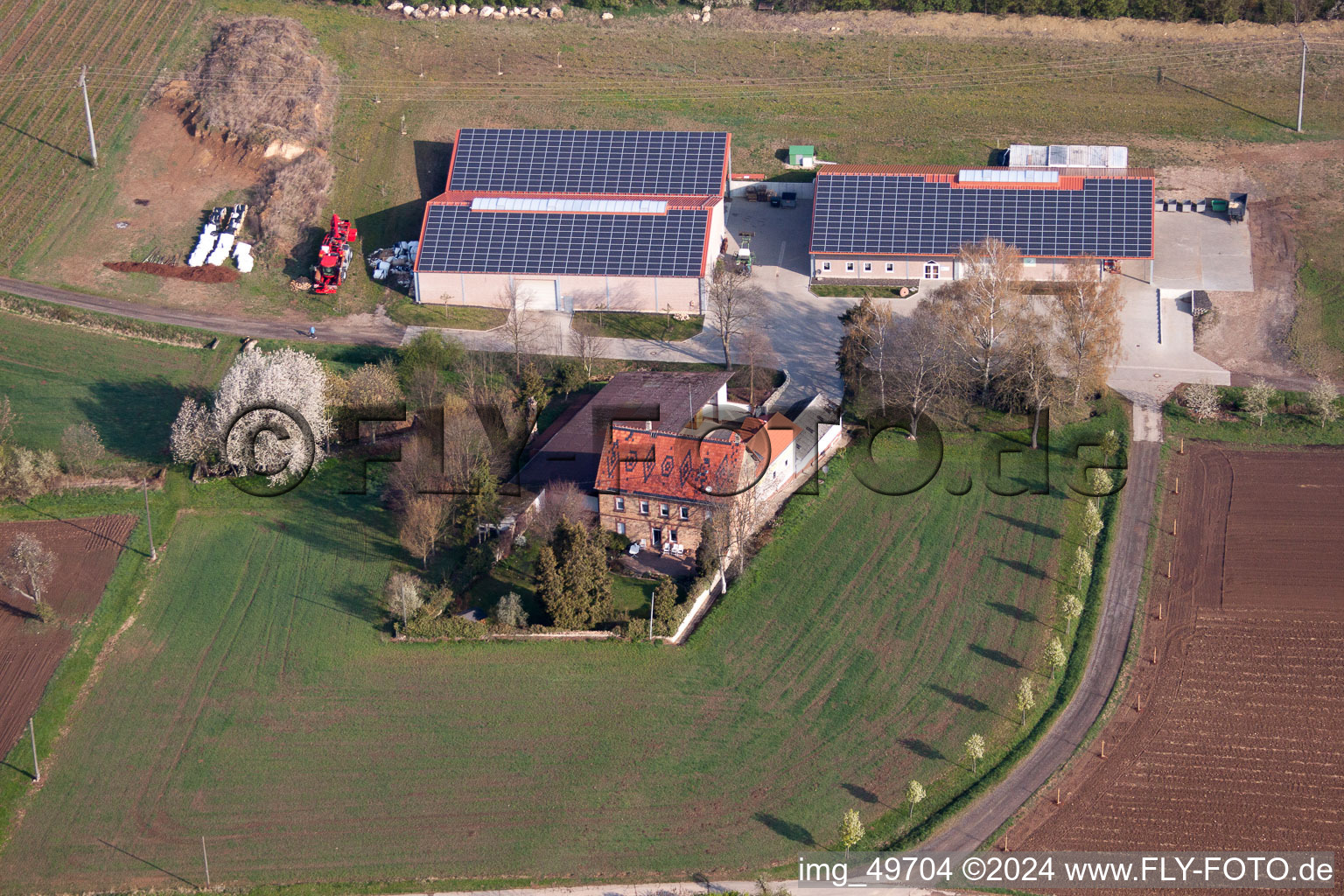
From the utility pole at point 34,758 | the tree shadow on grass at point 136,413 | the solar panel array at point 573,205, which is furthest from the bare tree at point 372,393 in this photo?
the utility pole at point 34,758

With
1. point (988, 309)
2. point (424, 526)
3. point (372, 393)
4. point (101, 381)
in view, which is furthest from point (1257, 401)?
point (101, 381)

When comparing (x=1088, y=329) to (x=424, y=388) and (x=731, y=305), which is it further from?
(x=424, y=388)

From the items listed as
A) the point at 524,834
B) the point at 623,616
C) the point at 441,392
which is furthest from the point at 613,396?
the point at 524,834

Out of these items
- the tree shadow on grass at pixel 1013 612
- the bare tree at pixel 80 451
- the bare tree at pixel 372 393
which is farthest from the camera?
the bare tree at pixel 372 393

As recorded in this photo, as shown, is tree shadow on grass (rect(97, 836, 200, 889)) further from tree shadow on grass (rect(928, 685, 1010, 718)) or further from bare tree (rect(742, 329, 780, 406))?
bare tree (rect(742, 329, 780, 406))

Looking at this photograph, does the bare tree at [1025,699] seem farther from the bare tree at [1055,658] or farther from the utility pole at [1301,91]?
the utility pole at [1301,91]

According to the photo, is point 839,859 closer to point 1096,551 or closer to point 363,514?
point 1096,551
